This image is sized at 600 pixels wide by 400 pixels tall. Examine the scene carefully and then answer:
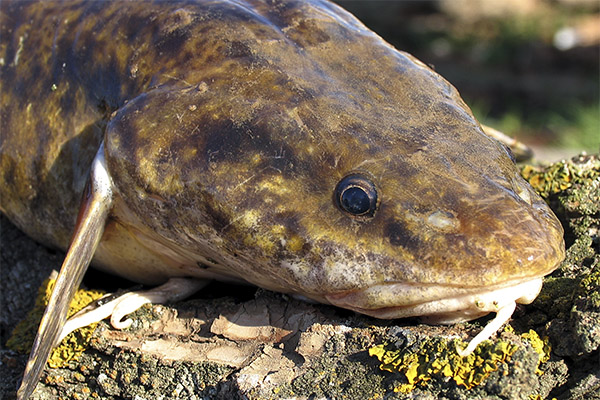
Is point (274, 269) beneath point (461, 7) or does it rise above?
above

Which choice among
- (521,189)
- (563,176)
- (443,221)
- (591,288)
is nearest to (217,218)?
(443,221)

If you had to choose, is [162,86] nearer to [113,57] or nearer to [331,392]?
[113,57]

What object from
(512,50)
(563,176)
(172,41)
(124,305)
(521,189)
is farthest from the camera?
(512,50)

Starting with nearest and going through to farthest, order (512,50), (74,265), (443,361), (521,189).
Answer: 1. (443,361)
2. (521,189)
3. (74,265)
4. (512,50)

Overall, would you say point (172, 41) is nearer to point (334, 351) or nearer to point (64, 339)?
point (64, 339)

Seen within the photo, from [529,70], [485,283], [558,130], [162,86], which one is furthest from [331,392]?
[529,70]

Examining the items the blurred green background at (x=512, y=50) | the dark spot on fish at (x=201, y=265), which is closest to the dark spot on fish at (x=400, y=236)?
the dark spot on fish at (x=201, y=265)

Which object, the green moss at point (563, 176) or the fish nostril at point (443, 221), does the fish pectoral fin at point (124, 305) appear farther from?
the green moss at point (563, 176)
